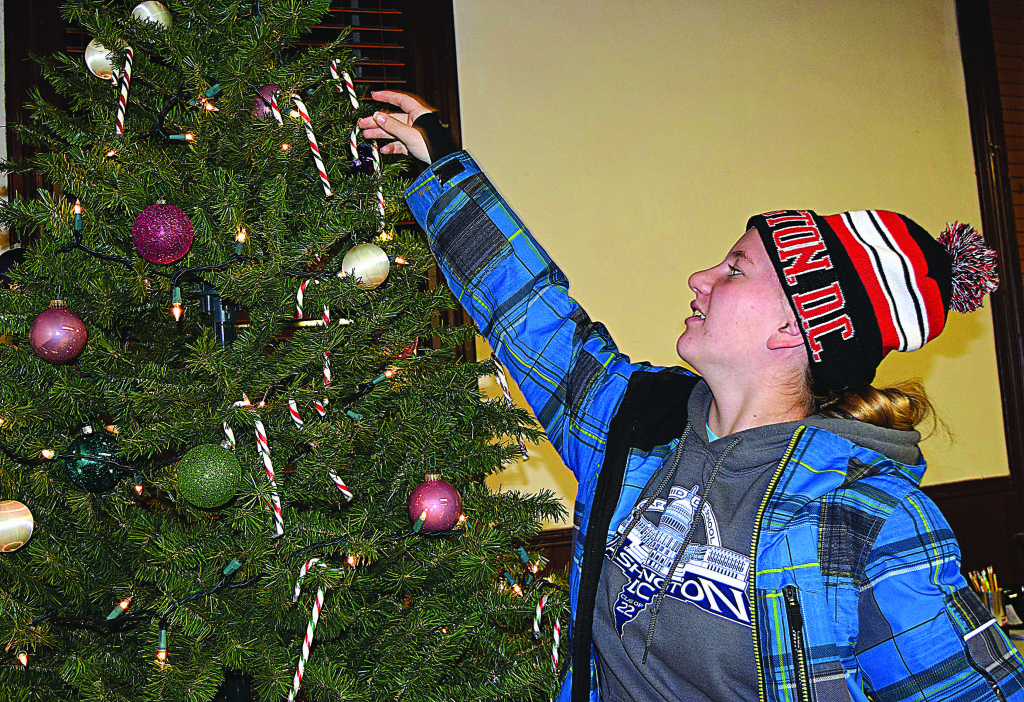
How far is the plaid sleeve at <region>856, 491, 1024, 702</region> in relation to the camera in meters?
0.79

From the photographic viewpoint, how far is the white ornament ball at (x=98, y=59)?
3.14 feet

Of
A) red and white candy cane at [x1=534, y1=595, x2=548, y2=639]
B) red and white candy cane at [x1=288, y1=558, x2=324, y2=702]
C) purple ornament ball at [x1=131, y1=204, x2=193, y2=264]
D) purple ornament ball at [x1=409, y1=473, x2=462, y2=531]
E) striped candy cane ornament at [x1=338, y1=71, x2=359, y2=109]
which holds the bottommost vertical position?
red and white candy cane at [x1=534, y1=595, x2=548, y2=639]

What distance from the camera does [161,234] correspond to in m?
0.86

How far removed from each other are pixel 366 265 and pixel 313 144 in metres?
0.17

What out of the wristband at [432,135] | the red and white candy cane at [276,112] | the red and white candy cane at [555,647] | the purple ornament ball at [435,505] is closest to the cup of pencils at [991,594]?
the red and white candy cane at [555,647]

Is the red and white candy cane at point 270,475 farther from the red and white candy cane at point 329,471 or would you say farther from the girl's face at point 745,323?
the girl's face at point 745,323

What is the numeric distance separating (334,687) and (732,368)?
0.66 m

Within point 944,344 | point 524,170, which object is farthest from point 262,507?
point 944,344

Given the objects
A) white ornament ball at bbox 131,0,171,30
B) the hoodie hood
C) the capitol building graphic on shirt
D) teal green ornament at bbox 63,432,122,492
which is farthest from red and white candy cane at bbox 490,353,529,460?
white ornament ball at bbox 131,0,171,30

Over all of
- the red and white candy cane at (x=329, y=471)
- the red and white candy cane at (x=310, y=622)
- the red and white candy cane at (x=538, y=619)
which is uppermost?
the red and white candy cane at (x=329, y=471)

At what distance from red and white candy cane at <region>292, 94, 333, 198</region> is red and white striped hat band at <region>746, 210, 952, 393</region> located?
61 cm

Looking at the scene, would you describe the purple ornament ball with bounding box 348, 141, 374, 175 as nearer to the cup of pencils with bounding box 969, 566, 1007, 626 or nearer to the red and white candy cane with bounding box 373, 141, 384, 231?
the red and white candy cane with bounding box 373, 141, 384, 231

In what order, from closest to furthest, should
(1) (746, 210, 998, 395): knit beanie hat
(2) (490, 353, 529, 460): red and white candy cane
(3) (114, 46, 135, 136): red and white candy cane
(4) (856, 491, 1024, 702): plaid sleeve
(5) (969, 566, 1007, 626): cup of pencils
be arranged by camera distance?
(4) (856, 491, 1024, 702): plaid sleeve, (3) (114, 46, 135, 136): red and white candy cane, (1) (746, 210, 998, 395): knit beanie hat, (2) (490, 353, 529, 460): red and white candy cane, (5) (969, 566, 1007, 626): cup of pencils

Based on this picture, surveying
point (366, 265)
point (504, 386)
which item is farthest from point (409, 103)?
point (504, 386)
